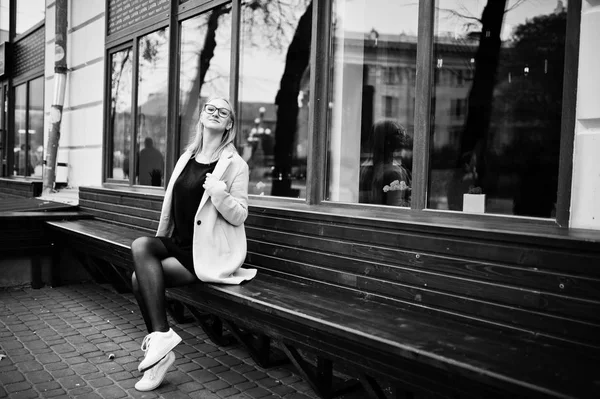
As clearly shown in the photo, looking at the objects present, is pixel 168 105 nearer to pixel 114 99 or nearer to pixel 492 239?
pixel 114 99

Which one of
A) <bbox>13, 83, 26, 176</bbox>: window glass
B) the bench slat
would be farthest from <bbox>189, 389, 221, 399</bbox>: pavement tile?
<bbox>13, 83, 26, 176</bbox>: window glass

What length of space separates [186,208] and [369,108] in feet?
8.25

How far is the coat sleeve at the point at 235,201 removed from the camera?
394 centimetres

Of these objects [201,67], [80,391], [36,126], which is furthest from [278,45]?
[80,391]

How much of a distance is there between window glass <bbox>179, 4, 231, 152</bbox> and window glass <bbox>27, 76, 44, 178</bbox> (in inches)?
202

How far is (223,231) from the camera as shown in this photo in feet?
13.4

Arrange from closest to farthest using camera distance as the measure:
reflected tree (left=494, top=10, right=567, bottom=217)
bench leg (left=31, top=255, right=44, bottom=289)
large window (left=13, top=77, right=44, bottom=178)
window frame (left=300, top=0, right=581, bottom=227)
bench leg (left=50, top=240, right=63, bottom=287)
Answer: window frame (left=300, top=0, right=581, bottom=227) → reflected tree (left=494, top=10, right=567, bottom=217) → bench leg (left=31, top=255, right=44, bottom=289) → bench leg (left=50, top=240, right=63, bottom=287) → large window (left=13, top=77, right=44, bottom=178)

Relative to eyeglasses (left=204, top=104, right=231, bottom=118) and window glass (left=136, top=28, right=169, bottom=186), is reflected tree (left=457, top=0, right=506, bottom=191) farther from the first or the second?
window glass (left=136, top=28, right=169, bottom=186)

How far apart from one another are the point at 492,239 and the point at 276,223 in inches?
71.0

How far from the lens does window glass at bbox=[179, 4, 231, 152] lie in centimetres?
666

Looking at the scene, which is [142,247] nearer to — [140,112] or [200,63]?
[200,63]

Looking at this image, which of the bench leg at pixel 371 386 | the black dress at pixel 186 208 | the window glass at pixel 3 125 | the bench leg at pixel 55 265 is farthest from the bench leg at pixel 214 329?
the window glass at pixel 3 125

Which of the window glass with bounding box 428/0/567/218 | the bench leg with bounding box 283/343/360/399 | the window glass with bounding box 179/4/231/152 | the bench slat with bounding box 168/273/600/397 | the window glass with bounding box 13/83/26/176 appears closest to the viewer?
the bench slat with bounding box 168/273/600/397

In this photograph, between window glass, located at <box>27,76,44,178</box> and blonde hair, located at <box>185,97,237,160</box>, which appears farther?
window glass, located at <box>27,76,44,178</box>
